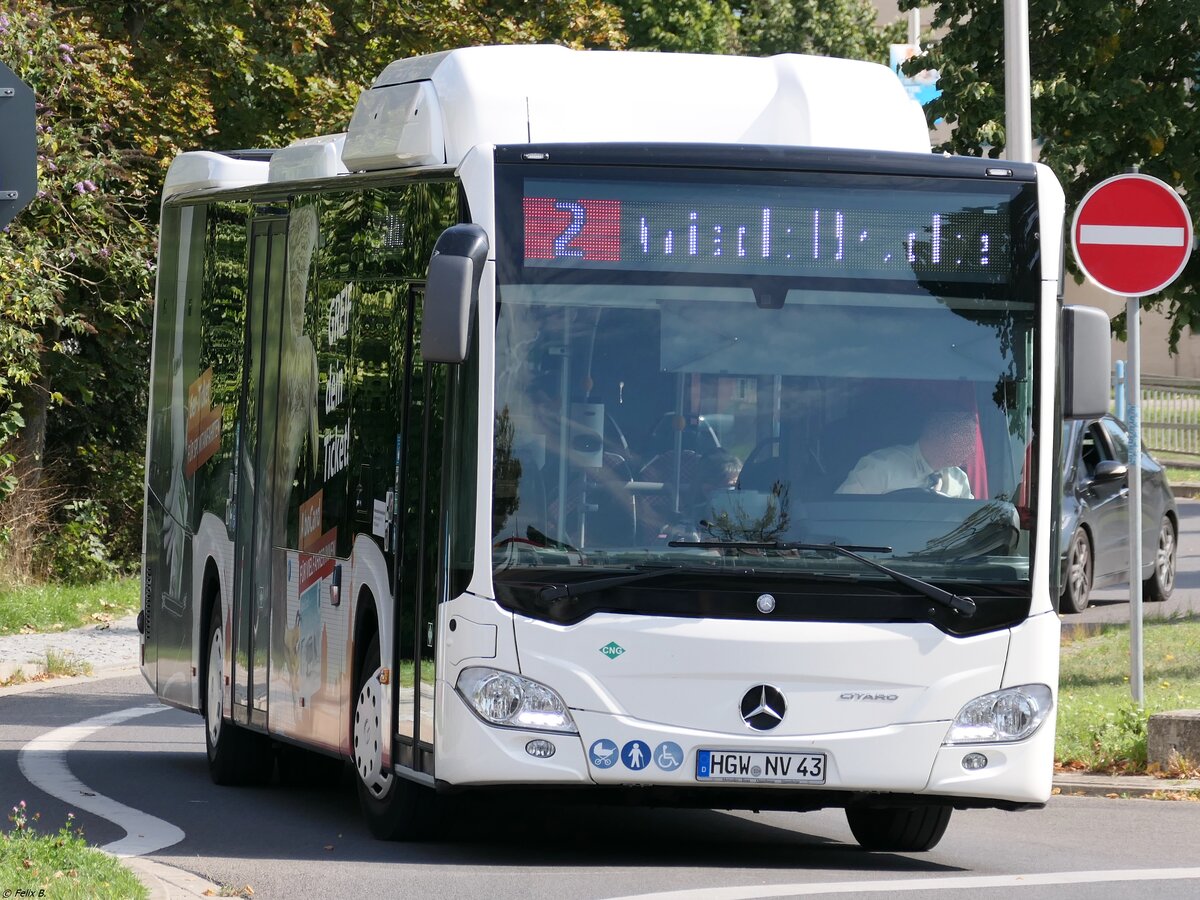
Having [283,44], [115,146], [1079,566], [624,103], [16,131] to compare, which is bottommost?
[1079,566]

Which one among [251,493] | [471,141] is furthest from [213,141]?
[471,141]

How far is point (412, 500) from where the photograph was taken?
9.53m

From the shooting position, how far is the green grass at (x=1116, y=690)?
12516mm

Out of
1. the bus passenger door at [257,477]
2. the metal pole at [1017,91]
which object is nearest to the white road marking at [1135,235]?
the metal pole at [1017,91]

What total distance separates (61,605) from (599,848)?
548 inches

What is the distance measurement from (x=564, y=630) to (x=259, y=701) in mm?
3435

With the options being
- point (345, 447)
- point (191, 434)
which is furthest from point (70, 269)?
point (345, 447)

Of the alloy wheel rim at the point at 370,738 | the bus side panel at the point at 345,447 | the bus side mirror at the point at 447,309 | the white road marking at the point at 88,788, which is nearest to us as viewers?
the bus side mirror at the point at 447,309

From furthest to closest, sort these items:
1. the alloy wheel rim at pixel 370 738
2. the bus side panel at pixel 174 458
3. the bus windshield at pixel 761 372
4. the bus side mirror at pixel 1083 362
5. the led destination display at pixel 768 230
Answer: the bus side panel at pixel 174 458 < the alloy wheel rim at pixel 370 738 < the bus side mirror at pixel 1083 362 < the led destination display at pixel 768 230 < the bus windshield at pixel 761 372

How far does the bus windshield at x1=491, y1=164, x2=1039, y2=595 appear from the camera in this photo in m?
8.89

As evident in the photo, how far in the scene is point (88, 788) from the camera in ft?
39.6

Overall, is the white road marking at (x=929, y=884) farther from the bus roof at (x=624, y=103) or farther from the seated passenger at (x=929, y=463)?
the bus roof at (x=624, y=103)

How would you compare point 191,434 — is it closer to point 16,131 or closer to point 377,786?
point 377,786

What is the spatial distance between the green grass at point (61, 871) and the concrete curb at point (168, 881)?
94mm
